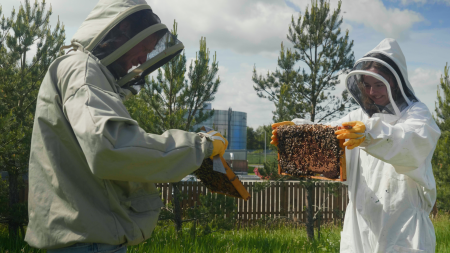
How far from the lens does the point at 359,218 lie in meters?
3.25

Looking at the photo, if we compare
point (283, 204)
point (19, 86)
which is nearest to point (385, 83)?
point (19, 86)

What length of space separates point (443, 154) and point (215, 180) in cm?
1043

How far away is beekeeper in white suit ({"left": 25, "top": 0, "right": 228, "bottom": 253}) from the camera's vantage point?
5.14 ft

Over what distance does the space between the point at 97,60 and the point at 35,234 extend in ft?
3.43

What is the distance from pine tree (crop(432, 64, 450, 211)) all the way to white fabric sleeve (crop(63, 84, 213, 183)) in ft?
35.3

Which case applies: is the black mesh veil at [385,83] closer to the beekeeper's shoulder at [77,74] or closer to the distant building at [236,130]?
the beekeeper's shoulder at [77,74]

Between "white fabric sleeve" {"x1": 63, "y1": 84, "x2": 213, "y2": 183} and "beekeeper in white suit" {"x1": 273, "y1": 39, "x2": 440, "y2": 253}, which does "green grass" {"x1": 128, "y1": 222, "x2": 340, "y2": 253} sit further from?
"white fabric sleeve" {"x1": 63, "y1": 84, "x2": 213, "y2": 183}

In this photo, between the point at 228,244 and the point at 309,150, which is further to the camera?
the point at 228,244

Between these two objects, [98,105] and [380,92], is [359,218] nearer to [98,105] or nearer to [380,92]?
[380,92]

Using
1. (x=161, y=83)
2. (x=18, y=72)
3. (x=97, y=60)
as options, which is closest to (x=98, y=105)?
(x=97, y=60)

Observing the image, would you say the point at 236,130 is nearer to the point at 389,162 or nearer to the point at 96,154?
the point at 389,162

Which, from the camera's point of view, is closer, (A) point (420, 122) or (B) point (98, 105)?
(B) point (98, 105)

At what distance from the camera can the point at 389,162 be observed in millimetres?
2748

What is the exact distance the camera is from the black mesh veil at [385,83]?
→ 3.08 m
